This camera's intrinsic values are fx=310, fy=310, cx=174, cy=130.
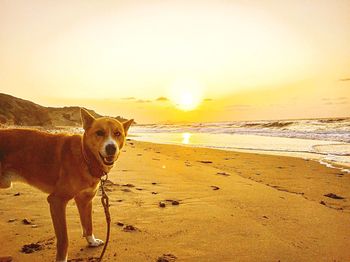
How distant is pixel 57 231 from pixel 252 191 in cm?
428

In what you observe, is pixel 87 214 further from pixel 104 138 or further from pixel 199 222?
pixel 199 222

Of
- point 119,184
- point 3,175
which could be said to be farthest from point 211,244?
point 119,184

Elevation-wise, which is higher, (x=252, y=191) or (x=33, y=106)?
(x=33, y=106)

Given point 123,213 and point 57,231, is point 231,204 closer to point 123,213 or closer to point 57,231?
point 123,213

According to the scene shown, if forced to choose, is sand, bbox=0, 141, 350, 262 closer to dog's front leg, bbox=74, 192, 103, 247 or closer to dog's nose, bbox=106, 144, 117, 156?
dog's front leg, bbox=74, 192, 103, 247

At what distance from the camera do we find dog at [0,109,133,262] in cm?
344

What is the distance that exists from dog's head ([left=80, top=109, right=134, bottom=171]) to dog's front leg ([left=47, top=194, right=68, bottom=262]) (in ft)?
2.03

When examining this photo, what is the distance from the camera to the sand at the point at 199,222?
11.8ft

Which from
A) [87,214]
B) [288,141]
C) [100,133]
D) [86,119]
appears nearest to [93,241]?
[87,214]

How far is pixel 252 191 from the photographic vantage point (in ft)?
21.3

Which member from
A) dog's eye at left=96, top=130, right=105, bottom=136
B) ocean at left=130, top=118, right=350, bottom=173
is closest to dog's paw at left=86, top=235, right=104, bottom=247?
dog's eye at left=96, top=130, right=105, bottom=136

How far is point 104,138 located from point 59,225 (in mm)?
1072

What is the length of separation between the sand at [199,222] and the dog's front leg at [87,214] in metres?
0.12

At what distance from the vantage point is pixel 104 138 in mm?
3701
